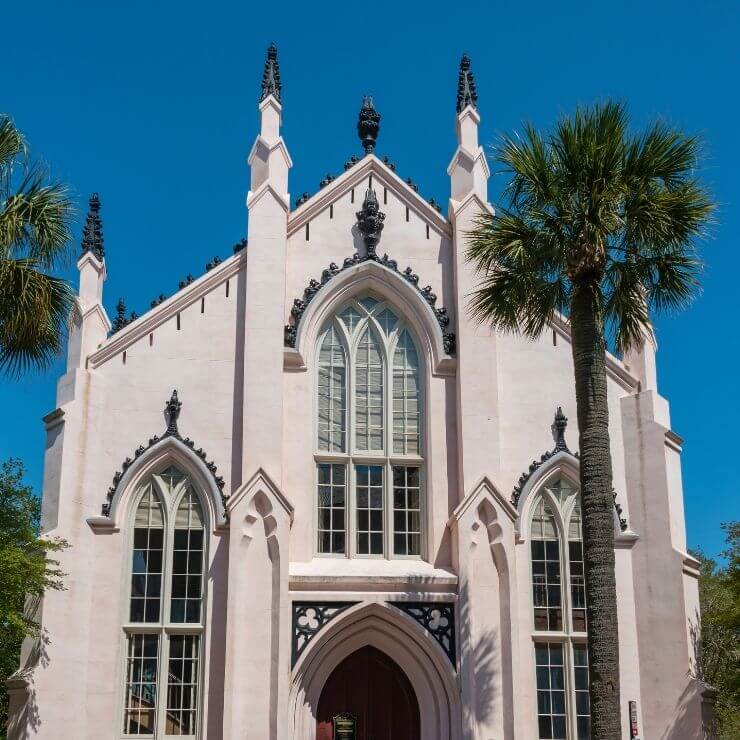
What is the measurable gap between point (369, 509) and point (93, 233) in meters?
7.69

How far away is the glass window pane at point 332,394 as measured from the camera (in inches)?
902

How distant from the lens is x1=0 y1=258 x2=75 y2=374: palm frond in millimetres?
17266

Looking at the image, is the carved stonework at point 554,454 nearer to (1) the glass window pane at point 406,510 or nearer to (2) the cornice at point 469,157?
(1) the glass window pane at point 406,510

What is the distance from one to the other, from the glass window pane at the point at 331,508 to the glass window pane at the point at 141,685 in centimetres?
353

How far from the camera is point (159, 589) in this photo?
845 inches

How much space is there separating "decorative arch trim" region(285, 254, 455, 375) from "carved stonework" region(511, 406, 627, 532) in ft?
7.40

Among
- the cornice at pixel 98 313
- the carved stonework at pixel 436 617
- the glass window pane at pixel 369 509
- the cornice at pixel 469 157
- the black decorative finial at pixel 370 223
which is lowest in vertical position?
the carved stonework at pixel 436 617

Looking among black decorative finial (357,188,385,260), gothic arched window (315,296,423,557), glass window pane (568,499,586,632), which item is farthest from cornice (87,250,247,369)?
glass window pane (568,499,586,632)

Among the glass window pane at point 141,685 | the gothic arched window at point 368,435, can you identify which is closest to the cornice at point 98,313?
the gothic arched window at point 368,435

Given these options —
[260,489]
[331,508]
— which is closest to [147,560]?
[260,489]

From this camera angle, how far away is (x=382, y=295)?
940 inches

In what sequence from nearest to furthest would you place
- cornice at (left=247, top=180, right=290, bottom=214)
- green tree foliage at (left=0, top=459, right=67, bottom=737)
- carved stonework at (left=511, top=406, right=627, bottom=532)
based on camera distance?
green tree foliage at (left=0, top=459, right=67, bottom=737)
carved stonework at (left=511, top=406, right=627, bottom=532)
cornice at (left=247, top=180, right=290, bottom=214)

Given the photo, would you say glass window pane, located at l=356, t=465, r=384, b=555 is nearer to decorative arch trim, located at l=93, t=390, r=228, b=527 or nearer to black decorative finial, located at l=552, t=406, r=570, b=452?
decorative arch trim, located at l=93, t=390, r=228, b=527

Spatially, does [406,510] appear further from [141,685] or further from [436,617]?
[141,685]
